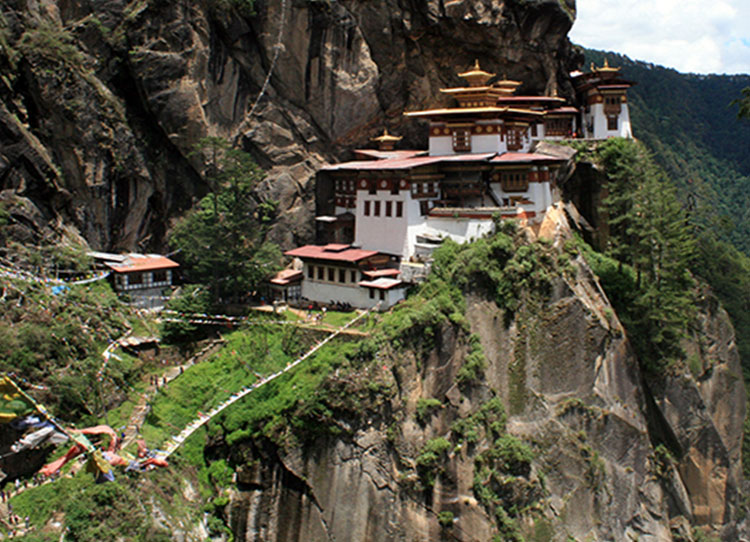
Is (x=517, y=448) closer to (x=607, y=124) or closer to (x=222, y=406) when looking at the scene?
(x=222, y=406)

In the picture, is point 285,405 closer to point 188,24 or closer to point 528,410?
point 528,410

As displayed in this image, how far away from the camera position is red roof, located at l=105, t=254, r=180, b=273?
3922cm

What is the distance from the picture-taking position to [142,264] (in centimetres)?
4034

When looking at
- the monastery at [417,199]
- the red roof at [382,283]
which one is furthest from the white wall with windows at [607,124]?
the red roof at [382,283]

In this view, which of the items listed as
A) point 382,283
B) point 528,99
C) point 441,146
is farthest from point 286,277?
point 528,99

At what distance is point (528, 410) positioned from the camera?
36.7 metres

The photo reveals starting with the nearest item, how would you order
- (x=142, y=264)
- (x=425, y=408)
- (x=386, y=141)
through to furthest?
(x=425, y=408), (x=142, y=264), (x=386, y=141)

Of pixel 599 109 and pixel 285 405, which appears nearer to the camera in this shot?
pixel 285 405

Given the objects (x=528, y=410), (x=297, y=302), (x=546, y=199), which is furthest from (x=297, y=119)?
(x=528, y=410)

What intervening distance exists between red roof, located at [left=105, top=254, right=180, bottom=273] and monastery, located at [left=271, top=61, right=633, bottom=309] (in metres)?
5.86

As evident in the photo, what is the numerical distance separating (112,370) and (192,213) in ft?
41.4

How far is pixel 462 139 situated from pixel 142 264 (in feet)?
63.0

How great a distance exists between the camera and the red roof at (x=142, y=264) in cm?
3922

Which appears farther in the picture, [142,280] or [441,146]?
[441,146]
